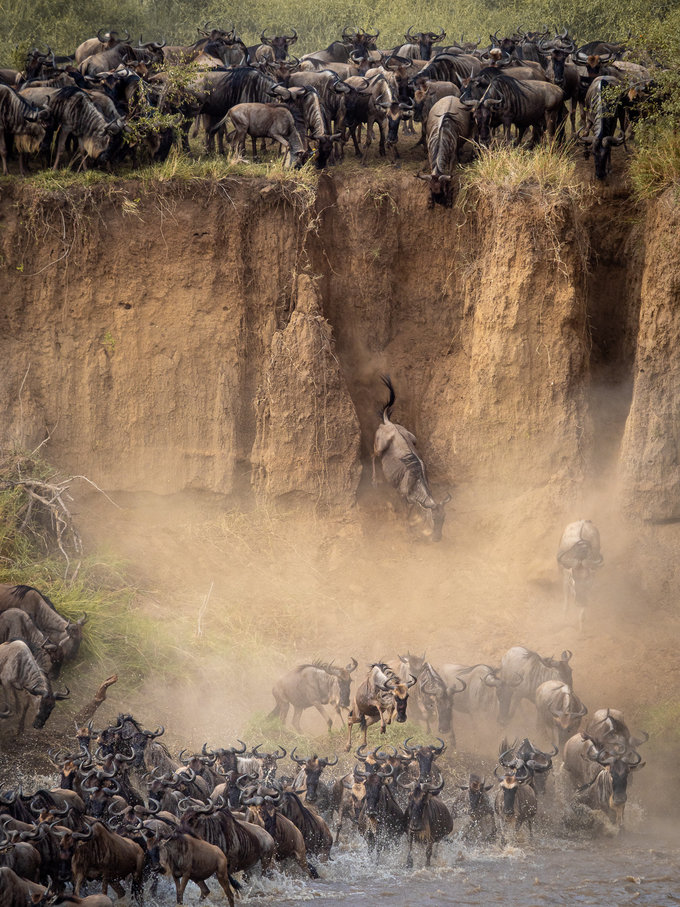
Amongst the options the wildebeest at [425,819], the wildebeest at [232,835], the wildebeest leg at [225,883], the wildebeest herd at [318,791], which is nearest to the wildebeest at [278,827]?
the wildebeest herd at [318,791]

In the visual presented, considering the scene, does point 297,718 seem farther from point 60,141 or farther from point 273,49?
point 273,49

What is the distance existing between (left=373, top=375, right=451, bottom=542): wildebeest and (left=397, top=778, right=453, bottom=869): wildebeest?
17.8 feet

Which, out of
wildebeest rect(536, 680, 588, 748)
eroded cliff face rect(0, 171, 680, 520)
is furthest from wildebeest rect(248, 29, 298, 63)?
wildebeest rect(536, 680, 588, 748)

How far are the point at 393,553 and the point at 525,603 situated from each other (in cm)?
194

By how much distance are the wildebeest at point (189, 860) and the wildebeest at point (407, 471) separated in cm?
709

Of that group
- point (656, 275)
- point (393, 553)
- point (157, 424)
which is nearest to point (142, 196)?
point (157, 424)

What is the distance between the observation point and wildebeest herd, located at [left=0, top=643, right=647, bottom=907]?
397 inches

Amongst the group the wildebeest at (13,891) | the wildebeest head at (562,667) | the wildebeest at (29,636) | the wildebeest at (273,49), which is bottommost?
the wildebeest at (13,891)

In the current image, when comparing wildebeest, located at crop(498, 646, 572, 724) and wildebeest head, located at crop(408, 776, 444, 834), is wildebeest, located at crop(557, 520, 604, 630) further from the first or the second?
wildebeest head, located at crop(408, 776, 444, 834)

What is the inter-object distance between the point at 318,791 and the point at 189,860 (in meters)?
2.11

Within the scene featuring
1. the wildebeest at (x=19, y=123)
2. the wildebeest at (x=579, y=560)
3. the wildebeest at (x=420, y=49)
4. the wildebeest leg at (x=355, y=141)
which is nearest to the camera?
the wildebeest at (x=579, y=560)

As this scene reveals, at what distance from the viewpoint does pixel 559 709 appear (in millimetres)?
13438

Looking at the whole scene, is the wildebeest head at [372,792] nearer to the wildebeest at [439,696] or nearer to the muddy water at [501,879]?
the muddy water at [501,879]

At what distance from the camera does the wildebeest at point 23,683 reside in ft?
41.5
